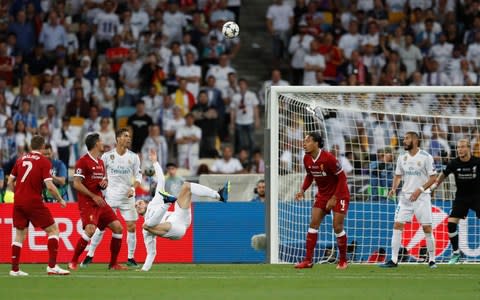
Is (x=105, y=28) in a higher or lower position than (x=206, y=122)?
higher

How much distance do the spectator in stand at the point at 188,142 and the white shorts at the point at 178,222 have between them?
27.9 ft

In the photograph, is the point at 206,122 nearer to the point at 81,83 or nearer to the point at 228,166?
the point at 228,166

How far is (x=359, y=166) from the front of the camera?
78.1ft

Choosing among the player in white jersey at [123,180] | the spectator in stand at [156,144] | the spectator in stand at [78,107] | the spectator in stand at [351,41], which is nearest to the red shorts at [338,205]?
the player in white jersey at [123,180]

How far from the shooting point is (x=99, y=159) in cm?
1898

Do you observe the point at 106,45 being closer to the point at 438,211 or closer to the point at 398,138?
the point at 398,138

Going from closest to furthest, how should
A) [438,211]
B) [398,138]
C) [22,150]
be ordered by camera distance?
1. [438,211]
2. [398,138]
3. [22,150]

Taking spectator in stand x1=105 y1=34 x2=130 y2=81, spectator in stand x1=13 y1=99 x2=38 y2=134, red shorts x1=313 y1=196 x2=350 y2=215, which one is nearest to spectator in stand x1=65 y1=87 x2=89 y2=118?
spectator in stand x1=13 y1=99 x2=38 y2=134

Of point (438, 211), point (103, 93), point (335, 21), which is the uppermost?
point (335, 21)

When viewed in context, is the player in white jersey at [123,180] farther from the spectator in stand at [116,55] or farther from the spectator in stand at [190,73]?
the spectator in stand at [116,55]

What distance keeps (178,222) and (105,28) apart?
12.2m

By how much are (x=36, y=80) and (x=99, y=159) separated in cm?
1006

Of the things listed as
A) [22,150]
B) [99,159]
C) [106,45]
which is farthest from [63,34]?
[99,159]

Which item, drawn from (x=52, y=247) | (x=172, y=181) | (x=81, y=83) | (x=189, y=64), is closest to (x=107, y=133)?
(x=81, y=83)
